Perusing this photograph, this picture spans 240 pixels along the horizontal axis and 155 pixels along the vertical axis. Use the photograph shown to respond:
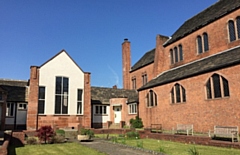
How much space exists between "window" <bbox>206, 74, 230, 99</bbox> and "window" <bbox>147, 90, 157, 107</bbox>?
29.9 ft

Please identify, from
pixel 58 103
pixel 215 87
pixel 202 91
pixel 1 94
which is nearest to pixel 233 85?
pixel 215 87

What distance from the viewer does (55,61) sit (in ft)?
95.8

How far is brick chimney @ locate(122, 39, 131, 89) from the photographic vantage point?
48.0m

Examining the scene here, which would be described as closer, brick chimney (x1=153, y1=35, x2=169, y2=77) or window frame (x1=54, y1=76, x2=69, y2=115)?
window frame (x1=54, y1=76, x2=69, y2=115)

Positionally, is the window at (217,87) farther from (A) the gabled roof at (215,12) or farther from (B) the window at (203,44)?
(A) the gabled roof at (215,12)

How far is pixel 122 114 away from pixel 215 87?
18.9 meters

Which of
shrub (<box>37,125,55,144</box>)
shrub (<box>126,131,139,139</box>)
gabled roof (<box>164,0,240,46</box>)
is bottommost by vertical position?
shrub (<box>126,131,139,139</box>)

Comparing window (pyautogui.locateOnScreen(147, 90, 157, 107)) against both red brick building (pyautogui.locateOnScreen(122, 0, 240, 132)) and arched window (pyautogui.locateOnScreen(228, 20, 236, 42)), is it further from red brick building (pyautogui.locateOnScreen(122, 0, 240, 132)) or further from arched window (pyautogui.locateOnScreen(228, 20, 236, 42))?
arched window (pyautogui.locateOnScreen(228, 20, 236, 42))

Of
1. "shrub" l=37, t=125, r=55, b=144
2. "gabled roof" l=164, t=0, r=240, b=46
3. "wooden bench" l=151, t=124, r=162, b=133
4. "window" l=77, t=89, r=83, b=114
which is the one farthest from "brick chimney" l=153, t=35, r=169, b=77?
"shrub" l=37, t=125, r=55, b=144

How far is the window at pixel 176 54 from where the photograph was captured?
30.4m

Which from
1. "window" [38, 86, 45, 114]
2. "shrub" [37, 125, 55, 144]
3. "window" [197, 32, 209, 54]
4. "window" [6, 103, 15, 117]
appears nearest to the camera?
"shrub" [37, 125, 55, 144]

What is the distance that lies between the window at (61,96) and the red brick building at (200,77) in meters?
10.9

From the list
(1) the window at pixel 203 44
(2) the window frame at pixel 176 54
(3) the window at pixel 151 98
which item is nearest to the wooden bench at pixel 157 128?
(3) the window at pixel 151 98

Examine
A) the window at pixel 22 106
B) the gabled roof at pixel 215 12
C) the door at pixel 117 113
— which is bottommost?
the door at pixel 117 113
